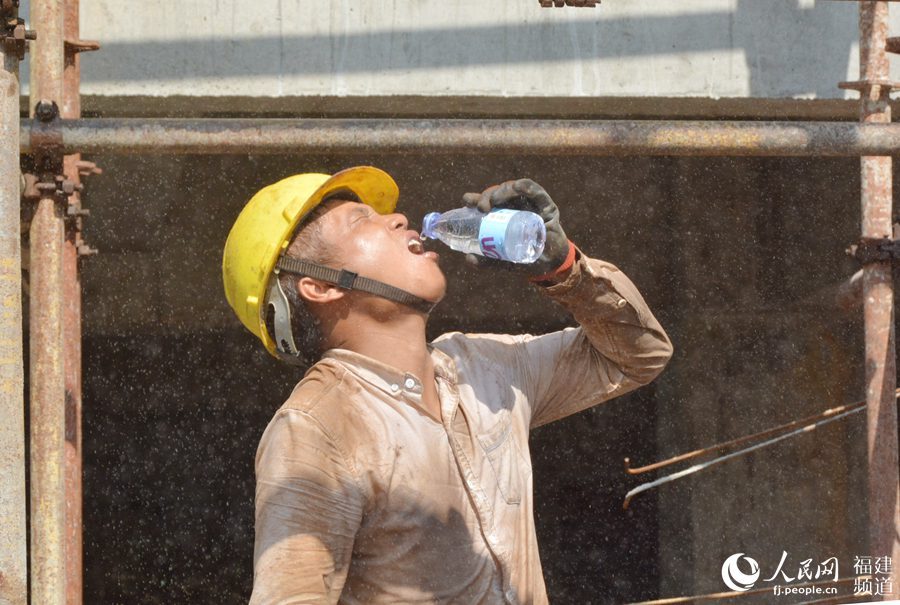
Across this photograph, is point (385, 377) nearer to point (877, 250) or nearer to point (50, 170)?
point (50, 170)

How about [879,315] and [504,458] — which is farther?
[879,315]

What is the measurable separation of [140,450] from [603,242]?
9.18ft

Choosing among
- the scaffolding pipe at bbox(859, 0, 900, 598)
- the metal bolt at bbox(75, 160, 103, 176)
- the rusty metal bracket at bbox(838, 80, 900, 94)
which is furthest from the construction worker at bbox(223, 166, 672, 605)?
the rusty metal bracket at bbox(838, 80, 900, 94)

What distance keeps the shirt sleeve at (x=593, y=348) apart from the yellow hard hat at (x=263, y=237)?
68cm

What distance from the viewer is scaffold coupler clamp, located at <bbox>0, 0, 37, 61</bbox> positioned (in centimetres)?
274

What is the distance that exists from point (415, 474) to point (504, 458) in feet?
0.94

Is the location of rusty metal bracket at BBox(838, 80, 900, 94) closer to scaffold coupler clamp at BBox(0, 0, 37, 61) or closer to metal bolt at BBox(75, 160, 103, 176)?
metal bolt at BBox(75, 160, 103, 176)

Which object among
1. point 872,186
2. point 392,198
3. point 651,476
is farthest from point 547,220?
point 651,476

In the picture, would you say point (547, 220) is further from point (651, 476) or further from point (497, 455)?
point (651, 476)

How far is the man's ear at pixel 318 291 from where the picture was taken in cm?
291

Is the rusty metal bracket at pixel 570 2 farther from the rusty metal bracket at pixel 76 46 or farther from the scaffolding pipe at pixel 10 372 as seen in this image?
the scaffolding pipe at pixel 10 372

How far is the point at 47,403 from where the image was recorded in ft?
10.3

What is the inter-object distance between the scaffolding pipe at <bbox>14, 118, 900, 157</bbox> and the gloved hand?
18 centimetres

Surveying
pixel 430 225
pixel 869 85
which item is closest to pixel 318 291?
pixel 430 225
